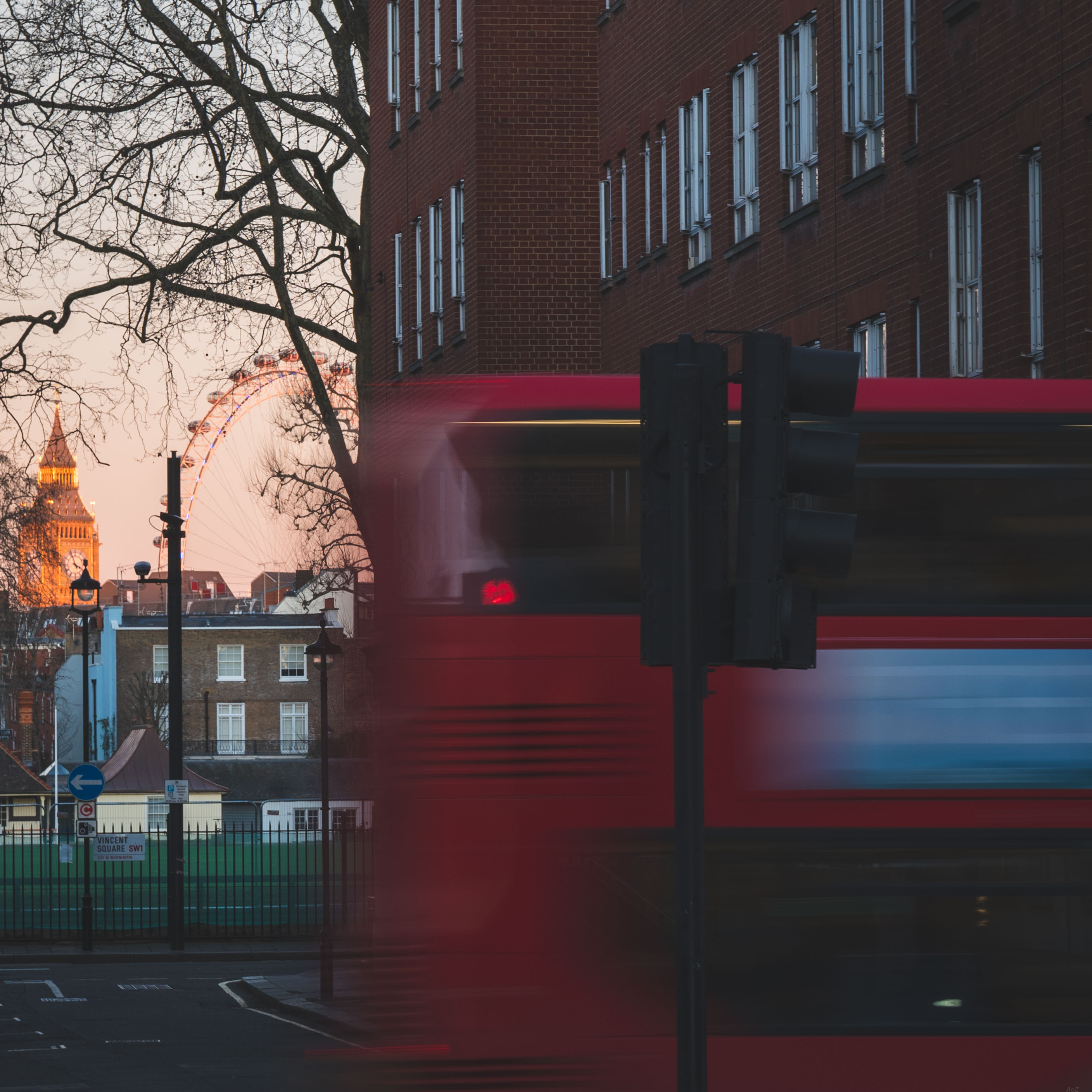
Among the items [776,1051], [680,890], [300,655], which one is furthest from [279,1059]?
[300,655]

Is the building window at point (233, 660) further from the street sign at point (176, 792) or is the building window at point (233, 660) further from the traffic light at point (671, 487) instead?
the traffic light at point (671, 487)

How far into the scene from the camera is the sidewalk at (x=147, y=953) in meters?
30.9

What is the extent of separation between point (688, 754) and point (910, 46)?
15.1 meters

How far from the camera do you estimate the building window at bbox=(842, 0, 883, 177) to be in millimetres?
21219

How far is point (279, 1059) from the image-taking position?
18734 millimetres

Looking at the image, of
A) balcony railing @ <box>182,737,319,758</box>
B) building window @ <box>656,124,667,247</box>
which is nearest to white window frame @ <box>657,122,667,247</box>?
building window @ <box>656,124,667,247</box>

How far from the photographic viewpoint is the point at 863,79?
70.6 feet

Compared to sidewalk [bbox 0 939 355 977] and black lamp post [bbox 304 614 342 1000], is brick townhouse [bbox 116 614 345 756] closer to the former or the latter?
sidewalk [bbox 0 939 355 977]

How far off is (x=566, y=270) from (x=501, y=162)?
1811 millimetres

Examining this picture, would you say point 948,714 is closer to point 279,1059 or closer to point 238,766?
point 279,1059

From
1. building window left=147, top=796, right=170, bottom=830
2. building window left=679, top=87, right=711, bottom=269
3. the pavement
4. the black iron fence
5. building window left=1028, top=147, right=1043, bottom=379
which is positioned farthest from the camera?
building window left=147, top=796, right=170, bottom=830

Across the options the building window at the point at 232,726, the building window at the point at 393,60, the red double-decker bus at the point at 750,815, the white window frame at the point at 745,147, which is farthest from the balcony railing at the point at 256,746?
the red double-decker bus at the point at 750,815

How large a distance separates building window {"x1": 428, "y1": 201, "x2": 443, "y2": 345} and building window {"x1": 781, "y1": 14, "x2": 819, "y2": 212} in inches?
390

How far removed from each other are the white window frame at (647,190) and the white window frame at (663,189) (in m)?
0.33
